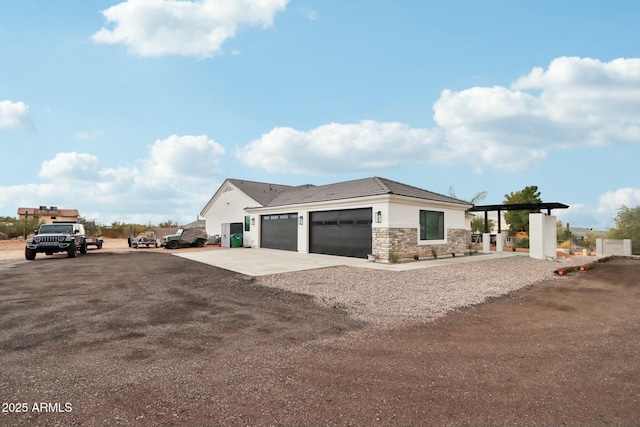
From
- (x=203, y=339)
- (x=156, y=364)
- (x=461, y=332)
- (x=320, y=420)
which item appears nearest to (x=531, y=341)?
(x=461, y=332)

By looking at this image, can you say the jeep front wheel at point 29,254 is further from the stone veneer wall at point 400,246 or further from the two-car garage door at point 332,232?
the stone veneer wall at point 400,246

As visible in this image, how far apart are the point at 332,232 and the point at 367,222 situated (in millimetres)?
2863

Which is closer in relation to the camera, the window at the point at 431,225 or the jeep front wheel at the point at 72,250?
the window at the point at 431,225

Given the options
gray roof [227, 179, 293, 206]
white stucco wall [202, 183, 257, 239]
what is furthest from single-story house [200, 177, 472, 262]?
white stucco wall [202, 183, 257, 239]

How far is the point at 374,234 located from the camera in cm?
1733

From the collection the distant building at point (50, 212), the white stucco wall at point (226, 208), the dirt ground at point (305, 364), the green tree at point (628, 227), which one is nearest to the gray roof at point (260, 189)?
the white stucco wall at point (226, 208)

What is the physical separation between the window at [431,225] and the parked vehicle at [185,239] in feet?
64.4

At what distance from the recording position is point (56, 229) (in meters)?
20.0

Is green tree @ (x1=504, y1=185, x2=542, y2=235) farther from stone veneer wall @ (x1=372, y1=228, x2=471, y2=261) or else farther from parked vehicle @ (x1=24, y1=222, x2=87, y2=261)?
parked vehicle @ (x1=24, y1=222, x2=87, y2=261)

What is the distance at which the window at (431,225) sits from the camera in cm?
1894

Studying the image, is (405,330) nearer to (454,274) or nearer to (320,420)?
(320,420)

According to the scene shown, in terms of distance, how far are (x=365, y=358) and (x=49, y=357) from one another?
4455 mm

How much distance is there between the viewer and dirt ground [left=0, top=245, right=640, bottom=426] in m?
3.39

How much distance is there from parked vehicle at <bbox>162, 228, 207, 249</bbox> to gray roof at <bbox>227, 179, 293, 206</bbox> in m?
5.48
